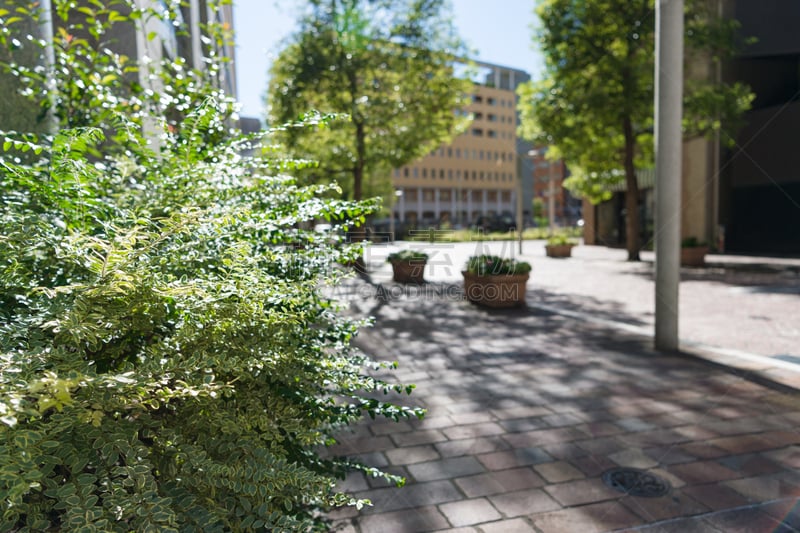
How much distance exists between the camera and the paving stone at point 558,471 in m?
3.33

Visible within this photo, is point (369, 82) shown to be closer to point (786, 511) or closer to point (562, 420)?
point (562, 420)

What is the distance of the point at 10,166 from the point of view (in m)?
1.75

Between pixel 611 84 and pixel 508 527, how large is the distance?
17264 millimetres

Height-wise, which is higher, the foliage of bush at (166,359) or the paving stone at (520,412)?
the foliage of bush at (166,359)

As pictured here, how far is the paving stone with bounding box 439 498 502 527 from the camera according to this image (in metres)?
2.88

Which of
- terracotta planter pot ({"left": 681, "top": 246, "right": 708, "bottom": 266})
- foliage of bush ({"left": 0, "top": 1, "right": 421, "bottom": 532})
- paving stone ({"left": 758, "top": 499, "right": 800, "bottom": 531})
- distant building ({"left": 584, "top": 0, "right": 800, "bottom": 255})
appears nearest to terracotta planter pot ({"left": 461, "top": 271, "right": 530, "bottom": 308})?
paving stone ({"left": 758, "top": 499, "right": 800, "bottom": 531})

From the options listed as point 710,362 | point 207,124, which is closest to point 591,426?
point 710,362

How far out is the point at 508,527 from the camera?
2.82 metres

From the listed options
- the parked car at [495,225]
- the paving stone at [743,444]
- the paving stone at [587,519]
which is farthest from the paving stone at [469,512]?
the parked car at [495,225]

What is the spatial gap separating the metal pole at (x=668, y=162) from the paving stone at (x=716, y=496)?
3.36m

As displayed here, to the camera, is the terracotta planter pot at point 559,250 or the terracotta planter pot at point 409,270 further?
the terracotta planter pot at point 559,250

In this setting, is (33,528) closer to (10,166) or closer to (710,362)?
(10,166)

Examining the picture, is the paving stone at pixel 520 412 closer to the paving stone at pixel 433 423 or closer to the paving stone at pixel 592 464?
the paving stone at pixel 433 423

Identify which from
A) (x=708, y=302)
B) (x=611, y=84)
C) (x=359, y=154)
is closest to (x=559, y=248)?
(x=611, y=84)
